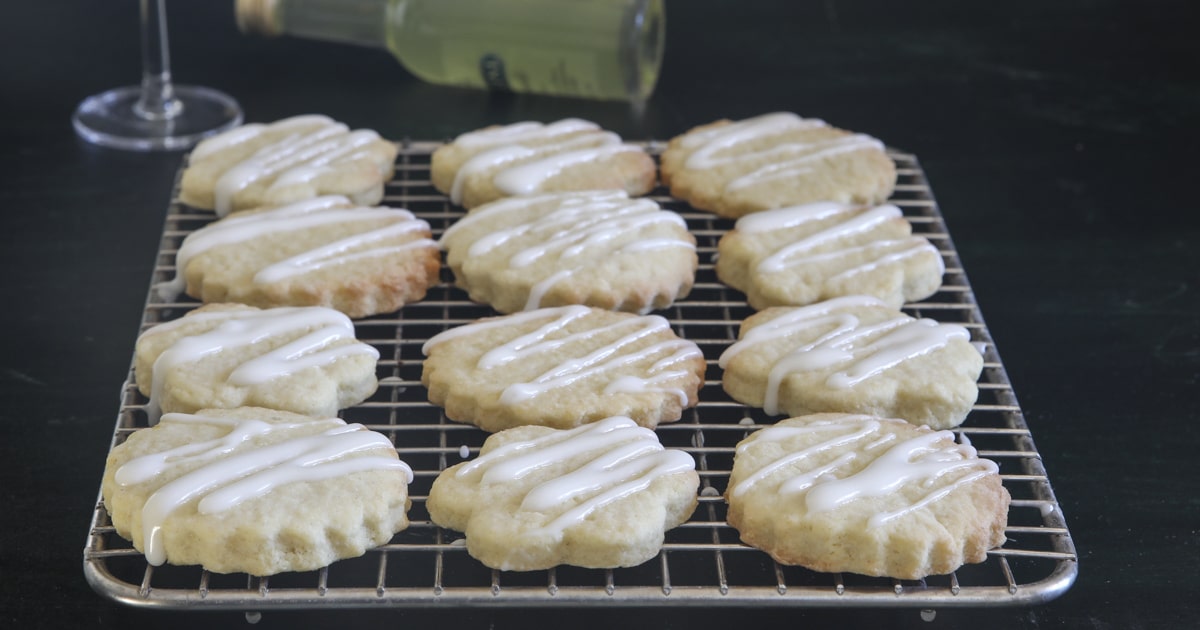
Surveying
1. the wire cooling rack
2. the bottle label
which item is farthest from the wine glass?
the bottle label

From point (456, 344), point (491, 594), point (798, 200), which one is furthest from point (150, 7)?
point (491, 594)

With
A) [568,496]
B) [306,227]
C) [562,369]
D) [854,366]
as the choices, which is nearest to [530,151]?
[306,227]

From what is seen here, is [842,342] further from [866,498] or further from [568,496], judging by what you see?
[568,496]

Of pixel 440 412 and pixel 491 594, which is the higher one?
pixel 491 594

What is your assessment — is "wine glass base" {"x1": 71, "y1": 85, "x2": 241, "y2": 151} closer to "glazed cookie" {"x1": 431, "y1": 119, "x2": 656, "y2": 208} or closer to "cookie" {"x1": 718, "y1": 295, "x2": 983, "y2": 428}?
"glazed cookie" {"x1": 431, "y1": 119, "x2": 656, "y2": 208}

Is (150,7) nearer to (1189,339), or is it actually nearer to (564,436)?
(564,436)

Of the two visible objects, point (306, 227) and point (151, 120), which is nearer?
point (306, 227)

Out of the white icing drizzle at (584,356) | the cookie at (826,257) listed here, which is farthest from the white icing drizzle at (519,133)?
the white icing drizzle at (584,356)
